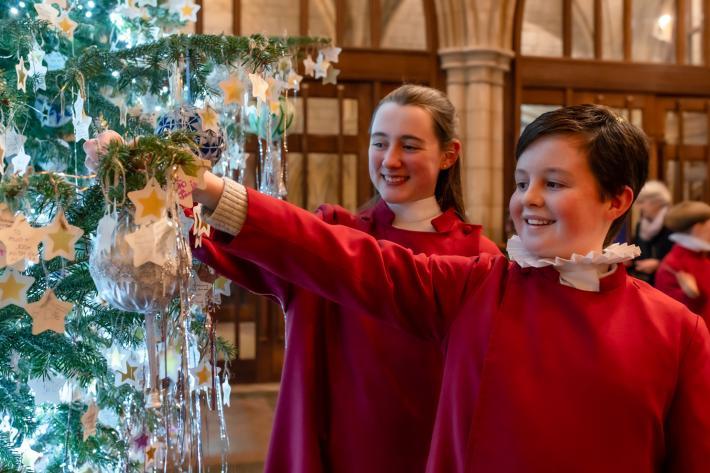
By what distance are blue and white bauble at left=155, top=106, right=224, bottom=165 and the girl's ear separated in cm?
46

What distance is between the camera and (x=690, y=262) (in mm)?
3598

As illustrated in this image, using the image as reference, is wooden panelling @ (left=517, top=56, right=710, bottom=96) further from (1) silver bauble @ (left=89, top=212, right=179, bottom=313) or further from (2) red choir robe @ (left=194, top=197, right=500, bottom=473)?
(1) silver bauble @ (left=89, top=212, right=179, bottom=313)

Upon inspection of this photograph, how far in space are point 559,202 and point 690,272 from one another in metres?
2.72

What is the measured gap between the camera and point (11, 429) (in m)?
1.84

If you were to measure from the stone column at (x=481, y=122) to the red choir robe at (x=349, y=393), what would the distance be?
3411 millimetres

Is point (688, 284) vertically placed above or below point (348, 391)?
above

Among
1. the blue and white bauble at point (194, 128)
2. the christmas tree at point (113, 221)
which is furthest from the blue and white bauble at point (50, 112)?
the blue and white bauble at point (194, 128)

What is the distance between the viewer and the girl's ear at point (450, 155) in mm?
1679

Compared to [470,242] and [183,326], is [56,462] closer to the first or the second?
[183,326]

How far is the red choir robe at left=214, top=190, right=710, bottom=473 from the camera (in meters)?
1.10

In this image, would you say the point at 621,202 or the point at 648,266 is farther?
the point at 648,266

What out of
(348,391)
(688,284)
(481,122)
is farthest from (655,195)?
(348,391)

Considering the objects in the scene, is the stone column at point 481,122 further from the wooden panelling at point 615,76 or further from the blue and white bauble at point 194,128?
the blue and white bauble at point 194,128

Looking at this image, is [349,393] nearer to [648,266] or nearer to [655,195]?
[648,266]
